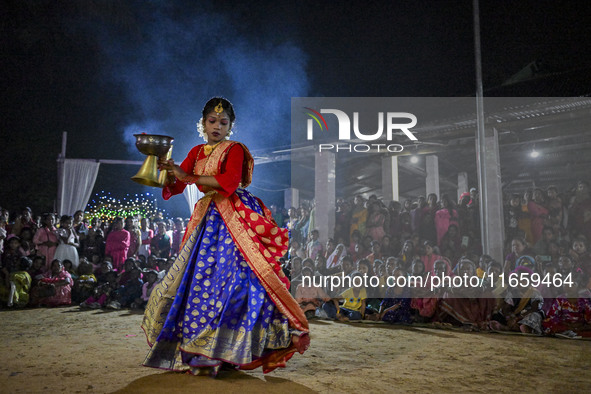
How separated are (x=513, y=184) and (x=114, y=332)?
13.7m

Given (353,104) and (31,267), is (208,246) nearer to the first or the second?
(31,267)

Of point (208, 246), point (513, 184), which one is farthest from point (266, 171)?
point (208, 246)

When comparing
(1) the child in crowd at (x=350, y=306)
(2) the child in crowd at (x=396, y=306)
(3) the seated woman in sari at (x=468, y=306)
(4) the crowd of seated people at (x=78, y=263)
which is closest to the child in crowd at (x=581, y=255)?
(3) the seated woman in sari at (x=468, y=306)

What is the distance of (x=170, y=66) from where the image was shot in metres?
15.5

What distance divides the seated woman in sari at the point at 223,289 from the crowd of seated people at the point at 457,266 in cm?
380

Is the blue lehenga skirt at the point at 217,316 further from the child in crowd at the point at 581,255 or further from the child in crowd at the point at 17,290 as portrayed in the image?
the child in crowd at the point at 17,290

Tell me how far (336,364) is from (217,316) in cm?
117

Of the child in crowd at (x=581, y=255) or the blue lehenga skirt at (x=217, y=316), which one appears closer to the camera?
the blue lehenga skirt at (x=217, y=316)

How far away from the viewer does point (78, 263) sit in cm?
886

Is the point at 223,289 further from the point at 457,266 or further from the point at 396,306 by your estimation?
the point at 457,266

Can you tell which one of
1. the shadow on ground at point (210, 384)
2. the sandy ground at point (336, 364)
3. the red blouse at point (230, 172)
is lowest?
the sandy ground at point (336, 364)

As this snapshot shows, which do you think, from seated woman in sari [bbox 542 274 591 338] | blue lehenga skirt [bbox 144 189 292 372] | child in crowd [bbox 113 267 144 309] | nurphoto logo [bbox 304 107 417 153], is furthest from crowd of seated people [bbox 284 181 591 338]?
blue lehenga skirt [bbox 144 189 292 372]

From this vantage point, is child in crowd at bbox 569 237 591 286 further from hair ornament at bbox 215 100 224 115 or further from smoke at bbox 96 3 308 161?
smoke at bbox 96 3 308 161

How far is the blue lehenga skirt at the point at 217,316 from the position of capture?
2.91 metres
